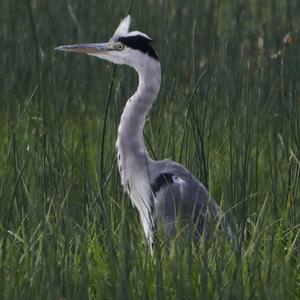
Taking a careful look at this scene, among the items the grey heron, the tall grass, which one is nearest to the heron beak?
the grey heron

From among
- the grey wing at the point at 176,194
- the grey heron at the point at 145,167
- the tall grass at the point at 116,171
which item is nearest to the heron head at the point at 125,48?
the grey heron at the point at 145,167

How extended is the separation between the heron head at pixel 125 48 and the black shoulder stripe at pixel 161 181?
1.70ft

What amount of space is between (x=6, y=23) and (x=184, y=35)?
117 centimetres

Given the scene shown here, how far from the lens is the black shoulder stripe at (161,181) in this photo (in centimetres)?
398

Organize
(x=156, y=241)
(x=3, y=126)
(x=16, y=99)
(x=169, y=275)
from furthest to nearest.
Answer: (x=16, y=99) → (x=3, y=126) → (x=169, y=275) → (x=156, y=241)

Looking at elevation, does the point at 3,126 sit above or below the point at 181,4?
below

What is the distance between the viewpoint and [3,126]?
5516mm

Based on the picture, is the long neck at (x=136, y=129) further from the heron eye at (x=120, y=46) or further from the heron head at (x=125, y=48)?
the heron eye at (x=120, y=46)

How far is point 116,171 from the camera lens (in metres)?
4.38

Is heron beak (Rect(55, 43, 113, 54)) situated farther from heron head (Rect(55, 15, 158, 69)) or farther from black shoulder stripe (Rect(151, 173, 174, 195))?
black shoulder stripe (Rect(151, 173, 174, 195))

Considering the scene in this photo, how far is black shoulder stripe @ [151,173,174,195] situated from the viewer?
3.98 meters

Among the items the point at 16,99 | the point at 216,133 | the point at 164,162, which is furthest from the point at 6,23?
the point at 164,162

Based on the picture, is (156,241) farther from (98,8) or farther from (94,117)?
(98,8)

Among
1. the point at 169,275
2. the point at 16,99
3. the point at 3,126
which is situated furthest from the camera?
the point at 16,99
